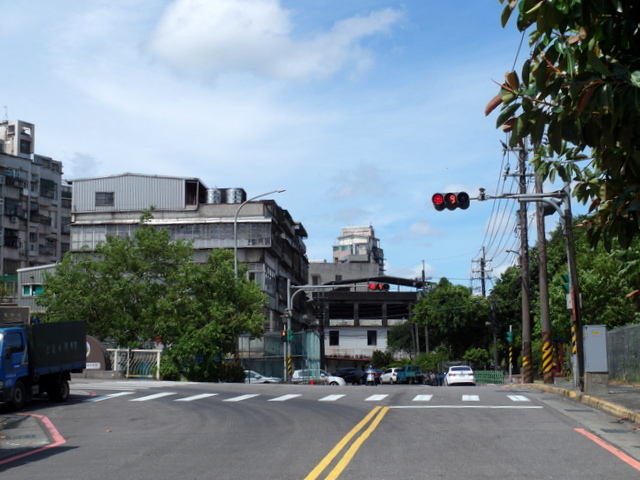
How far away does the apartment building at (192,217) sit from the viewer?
6944 cm

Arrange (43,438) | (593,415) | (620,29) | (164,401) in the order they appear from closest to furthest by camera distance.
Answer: (620,29)
(43,438)
(593,415)
(164,401)

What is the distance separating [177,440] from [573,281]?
657 inches

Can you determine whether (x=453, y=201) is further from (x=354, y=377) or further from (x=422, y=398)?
(x=354, y=377)

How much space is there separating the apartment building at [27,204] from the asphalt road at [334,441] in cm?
5908

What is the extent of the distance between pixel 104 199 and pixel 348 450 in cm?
6556

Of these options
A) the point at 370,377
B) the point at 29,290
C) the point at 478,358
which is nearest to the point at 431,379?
the point at 370,377

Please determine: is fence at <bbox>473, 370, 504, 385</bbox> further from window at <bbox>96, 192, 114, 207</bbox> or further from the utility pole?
window at <bbox>96, 192, 114, 207</bbox>

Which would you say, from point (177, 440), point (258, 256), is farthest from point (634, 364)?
point (258, 256)

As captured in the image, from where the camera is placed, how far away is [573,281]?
1037 inches

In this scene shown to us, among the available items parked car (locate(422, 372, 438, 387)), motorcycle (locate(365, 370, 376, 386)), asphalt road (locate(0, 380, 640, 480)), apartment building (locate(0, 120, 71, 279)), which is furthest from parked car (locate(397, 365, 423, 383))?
asphalt road (locate(0, 380, 640, 480))

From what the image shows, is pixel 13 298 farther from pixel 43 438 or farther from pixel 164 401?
pixel 43 438

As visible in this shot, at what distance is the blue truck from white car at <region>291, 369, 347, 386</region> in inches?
1175

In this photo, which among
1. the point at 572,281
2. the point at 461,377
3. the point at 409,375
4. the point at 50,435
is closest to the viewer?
the point at 50,435

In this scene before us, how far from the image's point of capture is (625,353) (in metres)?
33.8
